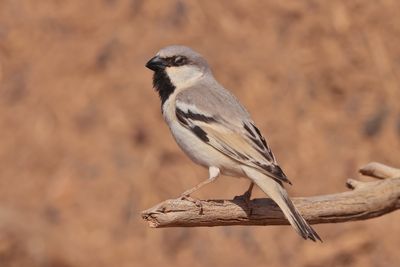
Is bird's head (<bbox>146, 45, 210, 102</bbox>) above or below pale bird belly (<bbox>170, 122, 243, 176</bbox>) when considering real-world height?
above

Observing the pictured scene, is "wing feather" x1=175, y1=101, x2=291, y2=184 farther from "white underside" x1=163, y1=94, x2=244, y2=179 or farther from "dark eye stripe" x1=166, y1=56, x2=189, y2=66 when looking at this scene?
"dark eye stripe" x1=166, y1=56, x2=189, y2=66

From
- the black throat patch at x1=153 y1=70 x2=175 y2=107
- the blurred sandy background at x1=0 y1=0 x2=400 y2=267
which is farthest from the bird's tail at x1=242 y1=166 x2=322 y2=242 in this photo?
the blurred sandy background at x1=0 y1=0 x2=400 y2=267

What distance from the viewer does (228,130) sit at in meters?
9.36

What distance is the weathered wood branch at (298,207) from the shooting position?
8562 mm

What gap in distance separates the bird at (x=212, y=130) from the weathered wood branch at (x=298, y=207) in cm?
20

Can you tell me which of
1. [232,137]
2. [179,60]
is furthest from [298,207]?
[179,60]

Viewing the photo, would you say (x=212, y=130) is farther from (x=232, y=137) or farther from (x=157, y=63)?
(x=157, y=63)

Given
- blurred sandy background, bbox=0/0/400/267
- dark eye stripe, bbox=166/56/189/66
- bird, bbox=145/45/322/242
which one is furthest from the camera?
blurred sandy background, bbox=0/0/400/267

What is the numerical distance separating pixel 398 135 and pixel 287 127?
5.70 ft

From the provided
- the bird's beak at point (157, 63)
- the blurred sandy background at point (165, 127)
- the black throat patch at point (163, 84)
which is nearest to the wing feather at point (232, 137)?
the black throat patch at point (163, 84)

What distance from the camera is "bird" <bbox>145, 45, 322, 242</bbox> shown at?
888cm

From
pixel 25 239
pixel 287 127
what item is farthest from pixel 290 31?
pixel 25 239

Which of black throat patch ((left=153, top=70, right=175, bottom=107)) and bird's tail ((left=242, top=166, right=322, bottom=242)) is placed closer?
bird's tail ((left=242, top=166, right=322, bottom=242))

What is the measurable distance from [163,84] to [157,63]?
8.7 inches
